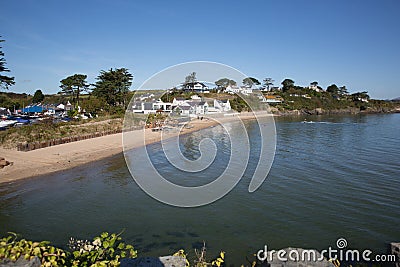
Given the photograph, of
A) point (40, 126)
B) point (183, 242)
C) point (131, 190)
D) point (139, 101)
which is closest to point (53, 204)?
point (131, 190)

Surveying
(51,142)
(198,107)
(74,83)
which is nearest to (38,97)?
(74,83)

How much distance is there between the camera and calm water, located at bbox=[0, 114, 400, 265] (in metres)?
7.99

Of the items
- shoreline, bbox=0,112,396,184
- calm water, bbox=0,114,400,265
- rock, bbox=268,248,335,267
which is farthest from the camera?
shoreline, bbox=0,112,396,184

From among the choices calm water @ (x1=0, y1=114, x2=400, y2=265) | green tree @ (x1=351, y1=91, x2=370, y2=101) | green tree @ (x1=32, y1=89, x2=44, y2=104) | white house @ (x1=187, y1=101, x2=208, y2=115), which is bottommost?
calm water @ (x1=0, y1=114, x2=400, y2=265)

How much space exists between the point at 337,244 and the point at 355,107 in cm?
10242

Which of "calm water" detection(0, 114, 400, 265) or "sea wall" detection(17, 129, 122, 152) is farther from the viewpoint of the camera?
"sea wall" detection(17, 129, 122, 152)

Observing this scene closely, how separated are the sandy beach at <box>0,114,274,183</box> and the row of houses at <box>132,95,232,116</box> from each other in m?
21.0

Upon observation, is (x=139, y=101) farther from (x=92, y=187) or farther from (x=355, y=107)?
(x=355, y=107)

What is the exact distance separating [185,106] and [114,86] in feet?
49.7

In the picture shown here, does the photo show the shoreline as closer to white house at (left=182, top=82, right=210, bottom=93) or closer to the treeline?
white house at (left=182, top=82, right=210, bottom=93)

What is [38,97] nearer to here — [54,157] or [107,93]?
[107,93]

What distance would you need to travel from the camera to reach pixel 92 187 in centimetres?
1294

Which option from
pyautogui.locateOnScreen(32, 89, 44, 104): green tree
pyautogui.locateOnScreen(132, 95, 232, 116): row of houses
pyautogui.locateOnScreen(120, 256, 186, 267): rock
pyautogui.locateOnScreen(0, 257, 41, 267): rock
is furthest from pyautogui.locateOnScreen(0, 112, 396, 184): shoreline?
pyautogui.locateOnScreen(32, 89, 44, 104): green tree

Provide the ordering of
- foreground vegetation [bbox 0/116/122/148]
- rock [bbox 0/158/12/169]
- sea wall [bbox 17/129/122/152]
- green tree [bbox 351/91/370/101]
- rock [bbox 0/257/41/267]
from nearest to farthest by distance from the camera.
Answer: rock [bbox 0/257/41/267] < rock [bbox 0/158/12/169] < sea wall [bbox 17/129/122/152] < foreground vegetation [bbox 0/116/122/148] < green tree [bbox 351/91/370/101]
